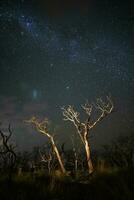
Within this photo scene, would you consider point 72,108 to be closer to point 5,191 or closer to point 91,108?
point 91,108

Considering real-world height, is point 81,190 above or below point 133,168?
below

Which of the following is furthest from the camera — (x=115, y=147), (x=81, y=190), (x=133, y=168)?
(x=115, y=147)

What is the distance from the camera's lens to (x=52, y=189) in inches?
356

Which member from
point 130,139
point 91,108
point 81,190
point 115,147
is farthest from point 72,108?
point 130,139

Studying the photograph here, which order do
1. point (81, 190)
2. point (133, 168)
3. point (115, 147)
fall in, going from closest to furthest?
point (133, 168), point (81, 190), point (115, 147)

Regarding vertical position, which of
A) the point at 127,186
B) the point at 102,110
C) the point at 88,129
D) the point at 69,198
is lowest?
the point at 69,198

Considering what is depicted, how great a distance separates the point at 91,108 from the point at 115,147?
40131mm

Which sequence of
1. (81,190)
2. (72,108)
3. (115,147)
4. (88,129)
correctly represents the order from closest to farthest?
(81,190)
(88,129)
(72,108)
(115,147)

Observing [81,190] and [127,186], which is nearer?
[127,186]

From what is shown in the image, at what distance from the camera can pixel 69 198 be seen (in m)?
8.06

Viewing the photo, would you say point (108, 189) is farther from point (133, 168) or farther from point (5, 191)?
point (5, 191)

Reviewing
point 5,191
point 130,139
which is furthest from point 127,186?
point 130,139

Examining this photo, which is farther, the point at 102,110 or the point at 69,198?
the point at 102,110

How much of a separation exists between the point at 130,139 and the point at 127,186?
239ft
